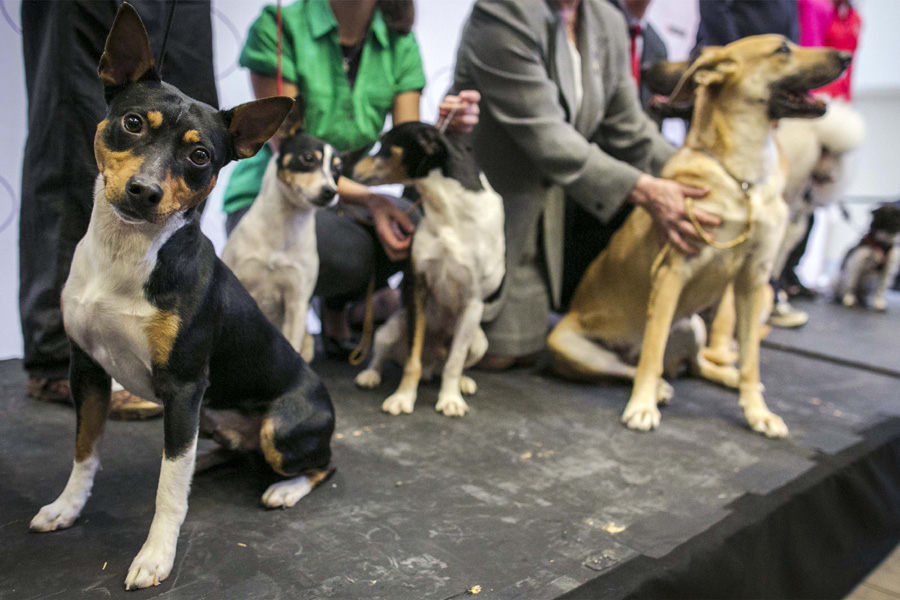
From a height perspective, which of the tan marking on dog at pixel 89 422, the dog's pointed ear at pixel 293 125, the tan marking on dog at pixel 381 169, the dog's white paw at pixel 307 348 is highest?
the dog's pointed ear at pixel 293 125

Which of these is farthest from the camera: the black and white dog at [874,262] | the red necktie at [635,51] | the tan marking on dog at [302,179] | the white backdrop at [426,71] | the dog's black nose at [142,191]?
the black and white dog at [874,262]

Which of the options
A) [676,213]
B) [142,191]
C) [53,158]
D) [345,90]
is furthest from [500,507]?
[345,90]

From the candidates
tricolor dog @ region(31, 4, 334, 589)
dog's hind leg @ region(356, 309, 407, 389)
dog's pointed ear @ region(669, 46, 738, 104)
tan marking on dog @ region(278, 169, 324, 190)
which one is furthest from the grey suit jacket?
tricolor dog @ region(31, 4, 334, 589)

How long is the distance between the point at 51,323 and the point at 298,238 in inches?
26.5

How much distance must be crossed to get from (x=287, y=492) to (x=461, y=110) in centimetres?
117

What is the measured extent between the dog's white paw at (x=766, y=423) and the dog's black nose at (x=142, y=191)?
1886mm

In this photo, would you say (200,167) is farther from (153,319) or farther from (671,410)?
(671,410)

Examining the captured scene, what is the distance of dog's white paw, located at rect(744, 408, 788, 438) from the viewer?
2111 mm

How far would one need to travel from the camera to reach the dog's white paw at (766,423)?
2.11 m

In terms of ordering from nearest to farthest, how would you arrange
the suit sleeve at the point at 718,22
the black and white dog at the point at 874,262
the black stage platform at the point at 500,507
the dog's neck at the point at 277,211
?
the black stage platform at the point at 500,507
the dog's neck at the point at 277,211
the suit sleeve at the point at 718,22
the black and white dog at the point at 874,262

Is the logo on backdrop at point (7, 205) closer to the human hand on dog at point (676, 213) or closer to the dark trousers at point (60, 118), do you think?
the dark trousers at point (60, 118)

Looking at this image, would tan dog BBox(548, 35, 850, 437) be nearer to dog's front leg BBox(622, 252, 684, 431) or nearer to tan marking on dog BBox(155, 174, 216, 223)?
dog's front leg BBox(622, 252, 684, 431)

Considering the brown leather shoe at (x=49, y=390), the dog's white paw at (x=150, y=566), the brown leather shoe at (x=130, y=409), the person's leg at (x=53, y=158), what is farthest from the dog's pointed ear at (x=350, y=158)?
the dog's white paw at (x=150, y=566)

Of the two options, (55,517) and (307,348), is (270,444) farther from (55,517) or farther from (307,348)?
(307,348)
